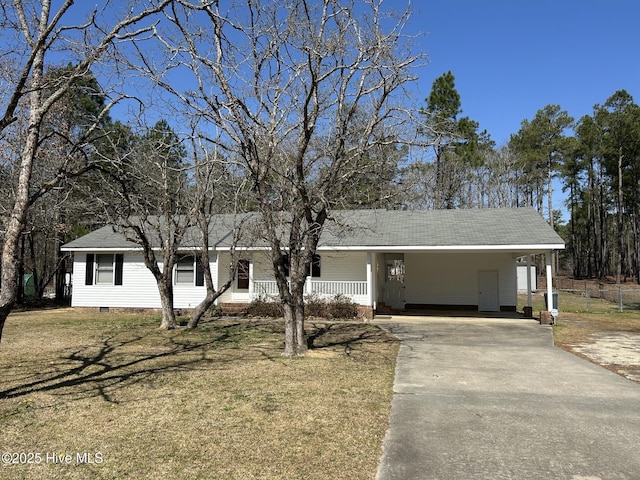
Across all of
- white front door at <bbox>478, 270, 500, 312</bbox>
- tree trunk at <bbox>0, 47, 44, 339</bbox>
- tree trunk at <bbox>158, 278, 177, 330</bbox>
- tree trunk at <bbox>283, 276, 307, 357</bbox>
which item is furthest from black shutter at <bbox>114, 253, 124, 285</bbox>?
white front door at <bbox>478, 270, 500, 312</bbox>

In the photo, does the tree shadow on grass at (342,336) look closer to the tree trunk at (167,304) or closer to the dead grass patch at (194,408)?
the dead grass patch at (194,408)

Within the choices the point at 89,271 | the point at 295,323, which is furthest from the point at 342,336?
the point at 89,271

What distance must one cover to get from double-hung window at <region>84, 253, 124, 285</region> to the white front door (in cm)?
1492

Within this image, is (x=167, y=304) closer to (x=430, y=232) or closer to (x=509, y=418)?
(x=430, y=232)

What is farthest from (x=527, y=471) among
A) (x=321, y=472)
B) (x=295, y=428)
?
(x=295, y=428)

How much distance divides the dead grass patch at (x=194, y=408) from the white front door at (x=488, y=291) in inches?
384

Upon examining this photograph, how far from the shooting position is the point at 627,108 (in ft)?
117

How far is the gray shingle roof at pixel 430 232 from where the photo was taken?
15.9 metres

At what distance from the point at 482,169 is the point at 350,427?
33.7m

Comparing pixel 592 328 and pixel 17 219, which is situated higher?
pixel 17 219

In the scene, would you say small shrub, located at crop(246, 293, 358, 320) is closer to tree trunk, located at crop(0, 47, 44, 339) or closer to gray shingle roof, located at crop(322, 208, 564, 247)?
gray shingle roof, located at crop(322, 208, 564, 247)

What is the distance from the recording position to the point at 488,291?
1892cm

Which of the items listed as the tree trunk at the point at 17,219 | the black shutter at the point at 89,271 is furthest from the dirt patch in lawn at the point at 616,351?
the black shutter at the point at 89,271

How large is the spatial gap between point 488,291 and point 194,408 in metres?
15.7
